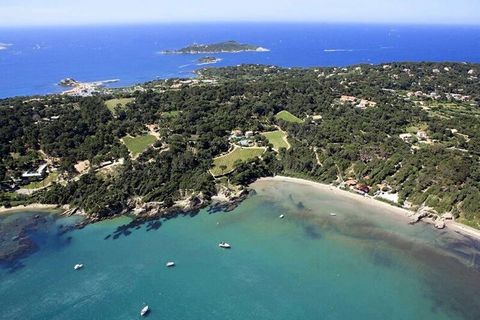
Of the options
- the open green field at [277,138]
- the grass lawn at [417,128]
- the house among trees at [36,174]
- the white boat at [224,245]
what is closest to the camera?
the white boat at [224,245]

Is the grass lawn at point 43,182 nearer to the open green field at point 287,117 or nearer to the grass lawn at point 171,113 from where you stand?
the grass lawn at point 171,113

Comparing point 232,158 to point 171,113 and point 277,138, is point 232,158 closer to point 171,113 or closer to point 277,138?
point 277,138

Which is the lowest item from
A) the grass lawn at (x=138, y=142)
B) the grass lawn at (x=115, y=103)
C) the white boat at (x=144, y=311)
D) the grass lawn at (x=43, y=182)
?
the grass lawn at (x=43, y=182)

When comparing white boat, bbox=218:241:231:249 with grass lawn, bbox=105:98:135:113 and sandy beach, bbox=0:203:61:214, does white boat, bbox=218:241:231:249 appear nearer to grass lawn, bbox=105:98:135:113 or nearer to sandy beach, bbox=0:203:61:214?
sandy beach, bbox=0:203:61:214

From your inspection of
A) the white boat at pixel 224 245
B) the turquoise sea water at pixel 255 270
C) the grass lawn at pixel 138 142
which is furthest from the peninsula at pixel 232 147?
the white boat at pixel 224 245

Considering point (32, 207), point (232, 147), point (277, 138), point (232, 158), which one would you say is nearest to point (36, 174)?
point (32, 207)

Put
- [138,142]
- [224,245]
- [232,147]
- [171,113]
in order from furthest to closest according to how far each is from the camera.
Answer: [171,113] < [138,142] < [232,147] < [224,245]

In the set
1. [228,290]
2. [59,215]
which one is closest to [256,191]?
[228,290]

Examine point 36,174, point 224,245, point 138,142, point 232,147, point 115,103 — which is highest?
point 115,103
